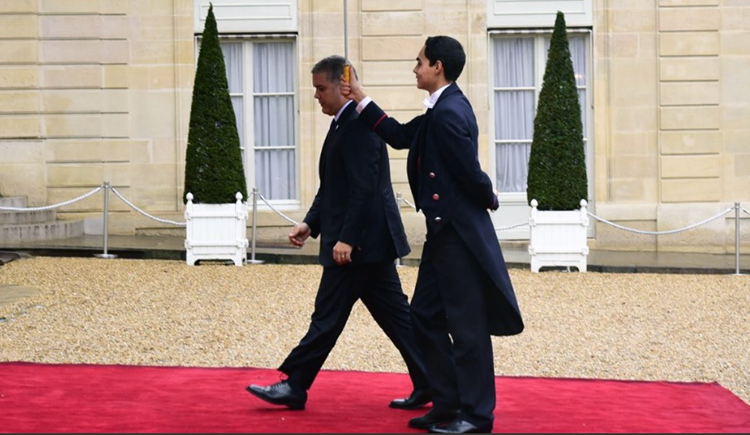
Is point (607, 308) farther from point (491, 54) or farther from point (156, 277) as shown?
point (491, 54)

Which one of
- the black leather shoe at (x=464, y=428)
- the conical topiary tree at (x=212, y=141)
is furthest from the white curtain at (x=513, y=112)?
the black leather shoe at (x=464, y=428)

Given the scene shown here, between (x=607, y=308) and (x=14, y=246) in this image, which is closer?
(x=607, y=308)

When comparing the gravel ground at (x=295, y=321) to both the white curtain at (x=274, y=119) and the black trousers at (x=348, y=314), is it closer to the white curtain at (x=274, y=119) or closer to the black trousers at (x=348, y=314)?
the black trousers at (x=348, y=314)

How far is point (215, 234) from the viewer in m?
14.4

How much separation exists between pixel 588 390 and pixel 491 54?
10407 millimetres

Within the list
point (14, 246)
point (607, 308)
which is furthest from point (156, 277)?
point (607, 308)

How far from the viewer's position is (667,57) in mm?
17219

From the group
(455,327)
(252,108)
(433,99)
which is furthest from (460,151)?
(252,108)

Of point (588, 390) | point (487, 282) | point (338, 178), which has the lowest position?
point (588, 390)

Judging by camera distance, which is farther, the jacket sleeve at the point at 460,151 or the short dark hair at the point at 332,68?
the short dark hair at the point at 332,68

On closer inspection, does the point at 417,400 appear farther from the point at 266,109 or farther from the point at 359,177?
the point at 266,109

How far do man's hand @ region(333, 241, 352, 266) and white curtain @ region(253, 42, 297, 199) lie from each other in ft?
36.5

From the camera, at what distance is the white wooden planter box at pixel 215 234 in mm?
14391

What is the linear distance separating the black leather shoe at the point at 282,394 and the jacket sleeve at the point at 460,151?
51.0 inches
